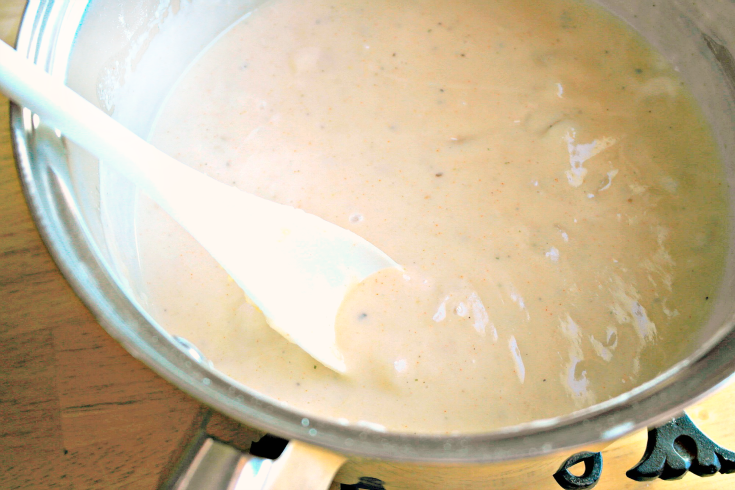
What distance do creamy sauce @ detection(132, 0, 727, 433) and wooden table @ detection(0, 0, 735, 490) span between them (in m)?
0.22

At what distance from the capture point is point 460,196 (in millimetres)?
814

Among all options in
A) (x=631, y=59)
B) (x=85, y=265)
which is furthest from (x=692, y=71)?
(x=85, y=265)

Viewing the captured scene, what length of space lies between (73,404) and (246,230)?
249 millimetres

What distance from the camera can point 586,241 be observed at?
791 millimetres

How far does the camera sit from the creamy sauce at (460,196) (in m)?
0.71

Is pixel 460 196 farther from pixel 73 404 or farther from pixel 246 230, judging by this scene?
pixel 73 404

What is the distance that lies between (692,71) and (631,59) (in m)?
0.09

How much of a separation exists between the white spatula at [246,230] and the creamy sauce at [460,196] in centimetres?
4

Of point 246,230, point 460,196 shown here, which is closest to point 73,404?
point 246,230

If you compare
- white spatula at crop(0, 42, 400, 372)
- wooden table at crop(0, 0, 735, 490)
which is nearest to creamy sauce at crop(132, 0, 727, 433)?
white spatula at crop(0, 42, 400, 372)

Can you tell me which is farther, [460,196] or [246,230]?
[460,196]

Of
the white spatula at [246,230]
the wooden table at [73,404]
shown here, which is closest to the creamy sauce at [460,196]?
the white spatula at [246,230]

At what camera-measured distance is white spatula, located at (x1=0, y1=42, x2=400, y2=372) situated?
1.77 ft

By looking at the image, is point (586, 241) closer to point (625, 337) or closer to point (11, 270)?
point (625, 337)
